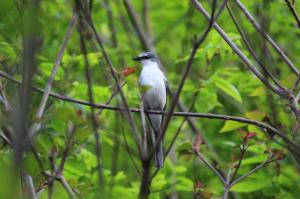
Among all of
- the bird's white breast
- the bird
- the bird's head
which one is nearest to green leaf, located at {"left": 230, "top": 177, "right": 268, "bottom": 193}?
the bird

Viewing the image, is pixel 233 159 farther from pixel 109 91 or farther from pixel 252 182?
pixel 109 91

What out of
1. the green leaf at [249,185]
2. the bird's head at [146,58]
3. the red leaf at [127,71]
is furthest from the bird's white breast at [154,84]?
the red leaf at [127,71]

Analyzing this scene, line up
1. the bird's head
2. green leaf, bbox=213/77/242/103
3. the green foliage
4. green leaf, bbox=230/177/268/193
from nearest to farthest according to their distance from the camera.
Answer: the green foliage
green leaf, bbox=230/177/268/193
green leaf, bbox=213/77/242/103
the bird's head

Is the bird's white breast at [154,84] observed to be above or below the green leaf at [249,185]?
above

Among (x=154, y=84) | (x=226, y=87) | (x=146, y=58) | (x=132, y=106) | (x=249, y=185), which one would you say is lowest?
(x=249, y=185)

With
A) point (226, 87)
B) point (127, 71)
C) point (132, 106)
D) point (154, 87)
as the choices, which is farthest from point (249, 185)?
point (154, 87)

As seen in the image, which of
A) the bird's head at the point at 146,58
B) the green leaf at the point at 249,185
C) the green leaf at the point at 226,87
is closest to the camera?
the green leaf at the point at 249,185

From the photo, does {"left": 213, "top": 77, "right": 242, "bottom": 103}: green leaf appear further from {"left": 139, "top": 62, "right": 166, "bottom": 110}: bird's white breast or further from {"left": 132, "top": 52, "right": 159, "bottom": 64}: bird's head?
{"left": 132, "top": 52, "right": 159, "bottom": 64}: bird's head

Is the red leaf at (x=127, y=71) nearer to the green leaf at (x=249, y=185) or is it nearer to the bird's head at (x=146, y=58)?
the green leaf at (x=249, y=185)

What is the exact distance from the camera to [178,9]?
9.68 meters

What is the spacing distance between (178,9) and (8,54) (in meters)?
4.73

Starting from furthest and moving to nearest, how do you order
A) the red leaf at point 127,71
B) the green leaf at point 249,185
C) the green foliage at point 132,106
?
the green leaf at point 249,185 → the red leaf at point 127,71 → the green foliage at point 132,106

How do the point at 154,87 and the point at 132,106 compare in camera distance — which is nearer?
the point at 132,106

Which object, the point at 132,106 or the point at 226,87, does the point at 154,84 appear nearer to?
the point at 132,106
